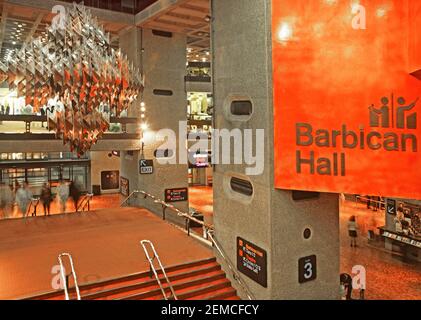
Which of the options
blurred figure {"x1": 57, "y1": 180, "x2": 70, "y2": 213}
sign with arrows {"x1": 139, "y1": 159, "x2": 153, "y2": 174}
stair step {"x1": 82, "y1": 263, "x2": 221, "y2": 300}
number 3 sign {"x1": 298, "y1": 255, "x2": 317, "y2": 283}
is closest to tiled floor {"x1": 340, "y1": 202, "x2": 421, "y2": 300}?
number 3 sign {"x1": 298, "y1": 255, "x2": 317, "y2": 283}

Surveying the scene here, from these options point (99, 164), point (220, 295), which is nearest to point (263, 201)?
point (220, 295)

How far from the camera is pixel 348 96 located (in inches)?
266

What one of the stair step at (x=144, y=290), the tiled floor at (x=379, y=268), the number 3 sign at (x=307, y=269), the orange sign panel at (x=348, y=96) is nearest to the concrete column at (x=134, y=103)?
the stair step at (x=144, y=290)

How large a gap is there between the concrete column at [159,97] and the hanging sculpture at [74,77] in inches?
332

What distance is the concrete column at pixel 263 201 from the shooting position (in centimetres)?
784

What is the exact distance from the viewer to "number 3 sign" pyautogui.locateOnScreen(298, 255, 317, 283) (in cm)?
820

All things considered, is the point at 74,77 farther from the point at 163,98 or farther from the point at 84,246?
the point at 163,98

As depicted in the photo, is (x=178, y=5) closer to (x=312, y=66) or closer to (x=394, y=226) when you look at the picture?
(x=312, y=66)

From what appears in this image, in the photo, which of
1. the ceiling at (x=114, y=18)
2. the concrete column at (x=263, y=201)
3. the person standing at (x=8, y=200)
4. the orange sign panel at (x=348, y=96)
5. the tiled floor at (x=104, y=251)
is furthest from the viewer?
the person standing at (x=8, y=200)

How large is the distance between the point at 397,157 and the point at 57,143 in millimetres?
12086

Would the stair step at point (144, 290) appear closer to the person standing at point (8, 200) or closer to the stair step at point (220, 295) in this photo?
the stair step at point (220, 295)

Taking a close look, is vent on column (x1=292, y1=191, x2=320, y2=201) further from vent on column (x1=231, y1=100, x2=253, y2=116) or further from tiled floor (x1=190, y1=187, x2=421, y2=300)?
tiled floor (x1=190, y1=187, x2=421, y2=300)

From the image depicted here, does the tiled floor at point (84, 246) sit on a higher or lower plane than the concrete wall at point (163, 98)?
lower
